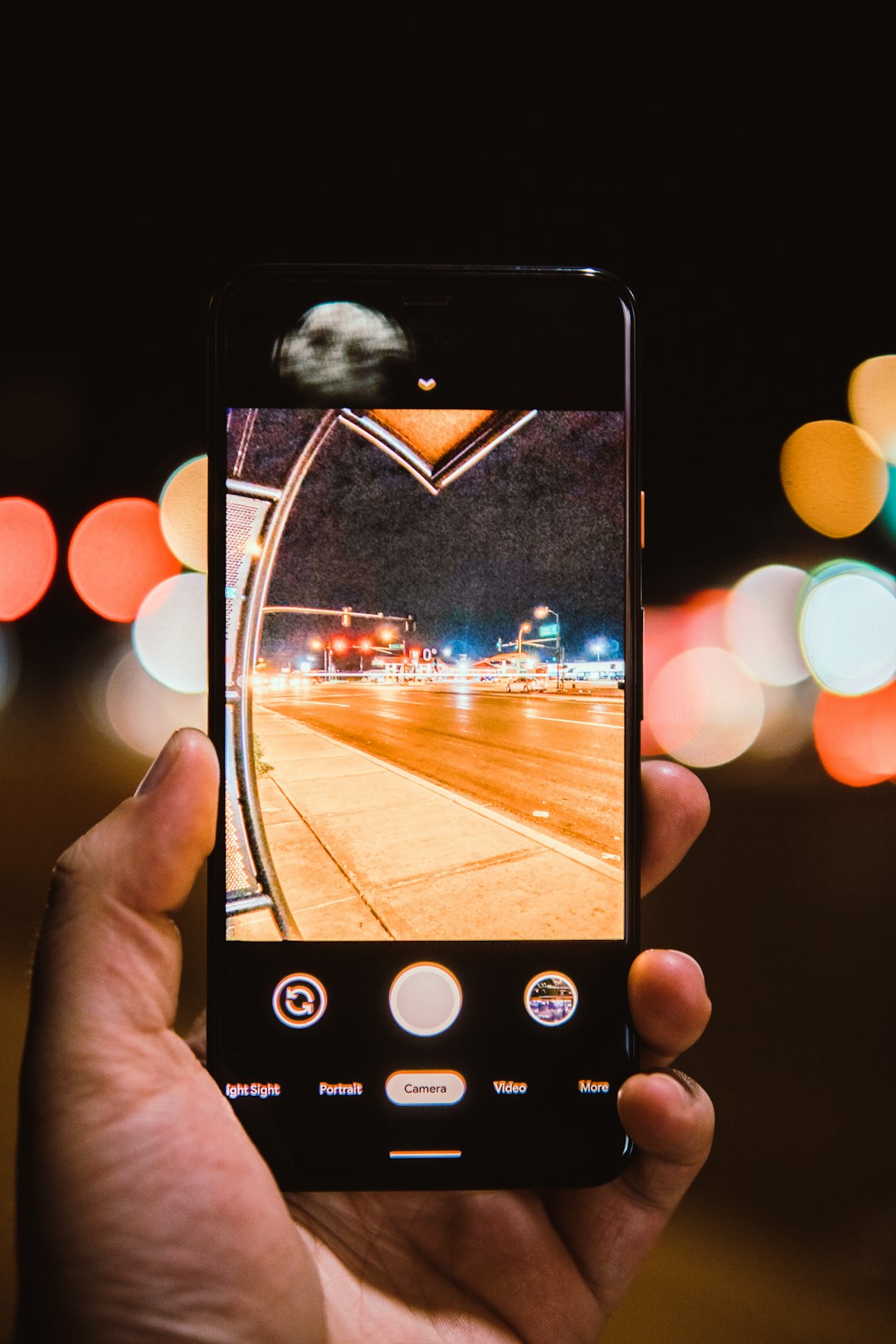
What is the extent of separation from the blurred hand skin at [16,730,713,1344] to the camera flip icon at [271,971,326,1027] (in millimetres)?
149

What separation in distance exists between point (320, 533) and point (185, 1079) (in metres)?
1.05

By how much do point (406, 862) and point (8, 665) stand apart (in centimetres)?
772

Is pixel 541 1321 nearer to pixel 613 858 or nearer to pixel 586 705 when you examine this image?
pixel 613 858

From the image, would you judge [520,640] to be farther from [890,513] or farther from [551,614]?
[890,513]

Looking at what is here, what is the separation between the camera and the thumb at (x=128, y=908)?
1.06 m

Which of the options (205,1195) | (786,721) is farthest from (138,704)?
(205,1195)

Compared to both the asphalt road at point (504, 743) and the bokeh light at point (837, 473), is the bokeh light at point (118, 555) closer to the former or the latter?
the asphalt road at point (504, 743)

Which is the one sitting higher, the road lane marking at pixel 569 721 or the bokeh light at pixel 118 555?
the bokeh light at pixel 118 555

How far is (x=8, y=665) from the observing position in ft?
31.6

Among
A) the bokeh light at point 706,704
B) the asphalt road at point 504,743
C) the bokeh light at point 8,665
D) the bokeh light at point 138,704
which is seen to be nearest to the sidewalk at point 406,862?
the asphalt road at point 504,743

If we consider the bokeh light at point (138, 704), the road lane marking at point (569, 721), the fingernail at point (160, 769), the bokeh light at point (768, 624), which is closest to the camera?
the fingernail at point (160, 769)

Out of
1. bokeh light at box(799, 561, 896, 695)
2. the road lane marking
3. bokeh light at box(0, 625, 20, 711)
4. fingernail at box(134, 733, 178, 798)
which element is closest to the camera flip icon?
fingernail at box(134, 733, 178, 798)

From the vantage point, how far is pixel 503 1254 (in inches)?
46.9

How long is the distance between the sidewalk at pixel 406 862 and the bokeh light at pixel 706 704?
4.09 metres
